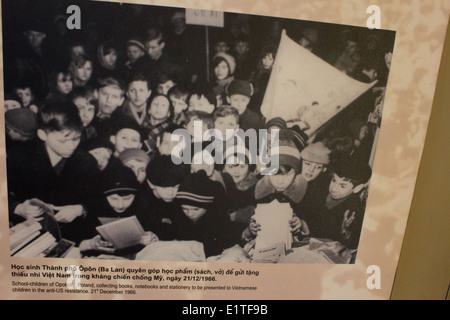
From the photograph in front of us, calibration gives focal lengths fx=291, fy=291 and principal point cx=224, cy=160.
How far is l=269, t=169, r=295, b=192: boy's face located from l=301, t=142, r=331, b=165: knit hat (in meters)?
0.05

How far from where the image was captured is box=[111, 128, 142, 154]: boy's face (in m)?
0.60

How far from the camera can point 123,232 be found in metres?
0.63

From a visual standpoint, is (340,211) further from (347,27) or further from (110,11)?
(110,11)

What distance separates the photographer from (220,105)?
0.61m

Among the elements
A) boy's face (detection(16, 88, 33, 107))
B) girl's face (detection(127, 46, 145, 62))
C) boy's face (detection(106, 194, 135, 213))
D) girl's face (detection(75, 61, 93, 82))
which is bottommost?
boy's face (detection(106, 194, 135, 213))

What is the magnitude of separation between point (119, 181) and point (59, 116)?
6.9 inches

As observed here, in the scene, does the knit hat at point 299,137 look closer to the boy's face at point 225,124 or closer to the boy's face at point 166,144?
the boy's face at point 225,124

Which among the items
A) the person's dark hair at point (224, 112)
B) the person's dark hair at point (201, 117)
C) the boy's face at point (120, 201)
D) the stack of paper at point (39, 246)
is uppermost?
the person's dark hair at point (224, 112)

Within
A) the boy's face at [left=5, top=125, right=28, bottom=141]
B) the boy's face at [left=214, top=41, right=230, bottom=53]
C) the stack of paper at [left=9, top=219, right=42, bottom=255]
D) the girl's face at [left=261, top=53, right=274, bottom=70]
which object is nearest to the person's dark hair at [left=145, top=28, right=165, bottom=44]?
the boy's face at [left=214, top=41, right=230, bottom=53]

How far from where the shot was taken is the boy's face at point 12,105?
0.58m

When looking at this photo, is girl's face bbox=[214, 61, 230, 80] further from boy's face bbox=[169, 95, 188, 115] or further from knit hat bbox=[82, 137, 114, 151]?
knit hat bbox=[82, 137, 114, 151]

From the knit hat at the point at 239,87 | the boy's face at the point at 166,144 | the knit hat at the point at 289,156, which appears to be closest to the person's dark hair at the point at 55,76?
the boy's face at the point at 166,144

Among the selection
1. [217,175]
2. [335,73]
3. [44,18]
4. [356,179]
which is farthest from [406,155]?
[44,18]

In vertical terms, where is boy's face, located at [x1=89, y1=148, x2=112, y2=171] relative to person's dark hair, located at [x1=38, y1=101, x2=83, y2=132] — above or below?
below
